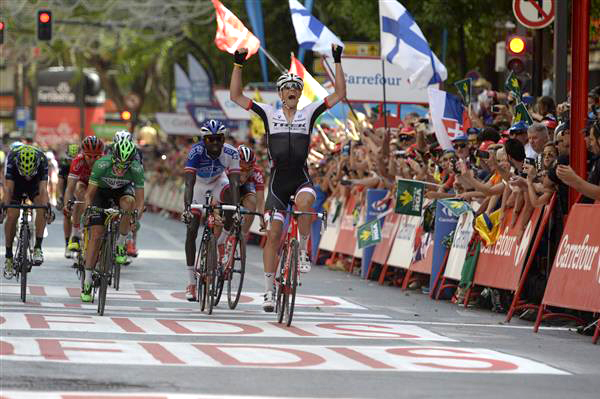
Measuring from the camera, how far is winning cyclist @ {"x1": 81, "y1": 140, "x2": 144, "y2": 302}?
15.6m

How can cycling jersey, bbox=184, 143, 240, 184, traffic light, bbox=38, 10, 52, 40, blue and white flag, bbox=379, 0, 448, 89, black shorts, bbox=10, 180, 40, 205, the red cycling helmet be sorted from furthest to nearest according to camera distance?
traffic light, bbox=38, 10, 52, 40 → blue and white flag, bbox=379, 0, 448, 89 → the red cycling helmet → black shorts, bbox=10, 180, 40, 205 → cycling jersey, bbox=184, 143, 240, 184

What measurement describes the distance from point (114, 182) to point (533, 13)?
7.13 metres

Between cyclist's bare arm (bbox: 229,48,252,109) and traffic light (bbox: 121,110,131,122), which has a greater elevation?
traffic light (bbox: 121,110,131,122)

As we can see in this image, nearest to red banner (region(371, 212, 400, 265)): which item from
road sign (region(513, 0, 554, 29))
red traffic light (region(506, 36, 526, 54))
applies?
red traffic light (region(506, 36, 526, 54))

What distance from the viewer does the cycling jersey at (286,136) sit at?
14.3 meters

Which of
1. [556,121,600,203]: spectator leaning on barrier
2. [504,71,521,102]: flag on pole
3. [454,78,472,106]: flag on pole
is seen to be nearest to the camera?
[556,121,600,203]: spectator leaning on barrier

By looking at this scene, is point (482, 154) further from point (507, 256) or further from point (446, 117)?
point (446, 117)

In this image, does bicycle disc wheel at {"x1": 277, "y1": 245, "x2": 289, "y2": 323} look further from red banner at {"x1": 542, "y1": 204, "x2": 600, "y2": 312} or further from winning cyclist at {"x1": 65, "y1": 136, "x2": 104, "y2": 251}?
winning cyclist at {"x1": 65, "y1": 136, "x2": 104, "y2": 251}

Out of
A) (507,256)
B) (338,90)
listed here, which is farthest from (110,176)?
(507,256)

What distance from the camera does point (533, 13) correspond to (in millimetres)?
20922

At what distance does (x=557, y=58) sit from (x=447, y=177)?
6.56 ft

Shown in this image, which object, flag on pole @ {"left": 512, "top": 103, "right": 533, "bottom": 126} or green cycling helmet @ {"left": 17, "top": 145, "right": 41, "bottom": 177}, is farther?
flag on pole @ {"left": 512, "top": 103, "right": 533, "bottom": 126}

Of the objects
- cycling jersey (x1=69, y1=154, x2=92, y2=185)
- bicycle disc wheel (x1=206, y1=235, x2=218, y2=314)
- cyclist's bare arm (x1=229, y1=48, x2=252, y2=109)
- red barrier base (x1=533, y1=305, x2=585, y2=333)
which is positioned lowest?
red barrier base (x1=533, y1=305, x2=585, y2=333)

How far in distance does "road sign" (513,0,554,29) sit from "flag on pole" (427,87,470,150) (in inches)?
Result: 52.7
